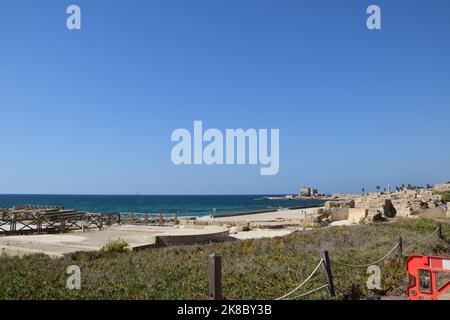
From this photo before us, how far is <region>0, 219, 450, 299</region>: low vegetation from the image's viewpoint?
7.23 m

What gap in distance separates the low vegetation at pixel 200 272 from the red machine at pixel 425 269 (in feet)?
3.12

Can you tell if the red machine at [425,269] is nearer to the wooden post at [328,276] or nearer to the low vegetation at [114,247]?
the wooden post at [328,276]

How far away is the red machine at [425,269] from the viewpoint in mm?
6462

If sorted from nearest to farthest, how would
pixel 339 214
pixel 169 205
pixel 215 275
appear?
1. pixel 215 275
2. pixel 339 214
3. pixel 169 205

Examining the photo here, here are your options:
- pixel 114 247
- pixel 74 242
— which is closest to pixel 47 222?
pixel 74 242

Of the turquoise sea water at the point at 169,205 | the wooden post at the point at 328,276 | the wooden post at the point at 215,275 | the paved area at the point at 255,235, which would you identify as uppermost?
the wooden post at the point at 215,275

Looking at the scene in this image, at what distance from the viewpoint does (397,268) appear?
32.6ft

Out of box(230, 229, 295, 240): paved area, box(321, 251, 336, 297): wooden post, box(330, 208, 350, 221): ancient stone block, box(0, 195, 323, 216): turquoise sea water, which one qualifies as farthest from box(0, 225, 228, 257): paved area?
box(0, 195, 323, 216): turquoise sea water

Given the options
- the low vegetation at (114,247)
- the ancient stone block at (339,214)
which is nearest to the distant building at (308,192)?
the ancient stone block at (339,214)

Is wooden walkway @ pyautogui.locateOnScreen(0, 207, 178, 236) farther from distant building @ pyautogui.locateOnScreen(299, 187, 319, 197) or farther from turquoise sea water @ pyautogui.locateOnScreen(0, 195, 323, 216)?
distant building @ pyautogui.locateOnScreen(299, 187, 319, 197)

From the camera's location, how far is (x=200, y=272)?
8.74 m

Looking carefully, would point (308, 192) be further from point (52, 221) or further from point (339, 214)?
point (52, 221)

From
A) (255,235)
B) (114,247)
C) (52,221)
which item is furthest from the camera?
(52,221)

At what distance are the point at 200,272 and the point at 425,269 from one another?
4329 millimetres
